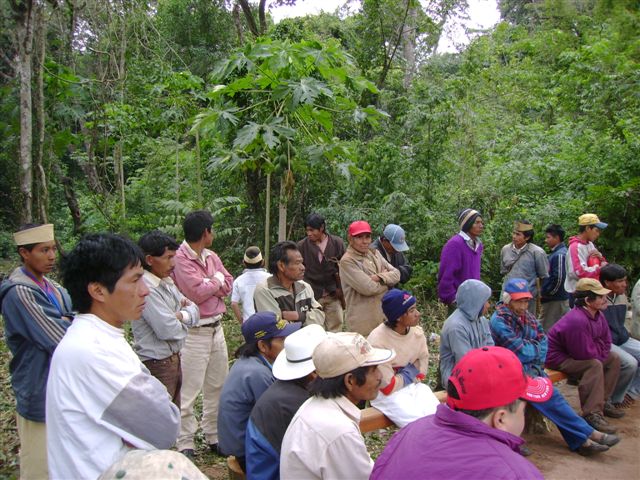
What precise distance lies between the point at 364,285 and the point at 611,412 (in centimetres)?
277

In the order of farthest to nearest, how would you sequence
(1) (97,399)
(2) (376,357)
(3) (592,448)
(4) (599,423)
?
(4) (599,423)
(3) (592,448)
(2) (376,357)
(1) (97,399)

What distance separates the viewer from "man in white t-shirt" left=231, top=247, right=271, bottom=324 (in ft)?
17.6

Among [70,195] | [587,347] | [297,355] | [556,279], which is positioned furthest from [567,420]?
[70,195]

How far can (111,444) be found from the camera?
1814 millimetres

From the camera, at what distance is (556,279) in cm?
662

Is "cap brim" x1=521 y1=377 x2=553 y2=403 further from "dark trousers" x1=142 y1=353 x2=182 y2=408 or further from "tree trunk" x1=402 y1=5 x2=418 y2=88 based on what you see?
"tree trunk" x1=402 y1=5 x2=418 y2=88

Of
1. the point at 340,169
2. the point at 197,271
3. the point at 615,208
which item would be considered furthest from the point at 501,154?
the point at 197,271

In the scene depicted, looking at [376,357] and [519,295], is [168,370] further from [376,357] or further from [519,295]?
[519,295]

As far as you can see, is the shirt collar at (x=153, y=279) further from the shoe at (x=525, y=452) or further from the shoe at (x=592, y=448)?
the shoe at (x=592, y=448)

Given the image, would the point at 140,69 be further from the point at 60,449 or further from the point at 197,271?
the point at 60,449

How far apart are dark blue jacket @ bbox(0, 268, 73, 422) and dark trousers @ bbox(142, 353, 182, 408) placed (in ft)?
2.90

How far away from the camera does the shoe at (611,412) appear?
5.41 meters

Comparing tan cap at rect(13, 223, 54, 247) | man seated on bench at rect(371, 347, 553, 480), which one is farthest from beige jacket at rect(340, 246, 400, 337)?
man seated on bench at rect(371, 347, 553, 480)

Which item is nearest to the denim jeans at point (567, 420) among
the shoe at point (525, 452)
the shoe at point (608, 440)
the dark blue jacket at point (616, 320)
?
the shoe at point (608, 440)
